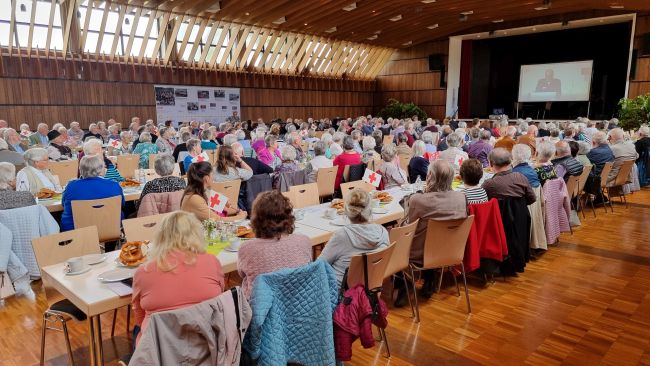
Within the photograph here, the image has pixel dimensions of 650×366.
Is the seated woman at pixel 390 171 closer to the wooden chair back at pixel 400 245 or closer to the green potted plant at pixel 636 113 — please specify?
the wooden chair back at pixel 400 245

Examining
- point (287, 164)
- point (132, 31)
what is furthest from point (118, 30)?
point (287, 164)

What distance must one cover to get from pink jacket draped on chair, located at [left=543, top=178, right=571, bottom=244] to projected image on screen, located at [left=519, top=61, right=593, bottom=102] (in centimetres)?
1468

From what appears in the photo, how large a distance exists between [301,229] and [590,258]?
3.81 meters

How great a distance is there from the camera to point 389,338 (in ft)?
11.3

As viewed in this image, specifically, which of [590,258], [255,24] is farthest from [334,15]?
[590,258]

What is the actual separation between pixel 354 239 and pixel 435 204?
123 cm

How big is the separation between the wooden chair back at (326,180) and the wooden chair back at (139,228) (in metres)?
2.96

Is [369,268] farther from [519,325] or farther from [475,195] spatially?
[475,195]

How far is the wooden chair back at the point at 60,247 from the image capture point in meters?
2.76

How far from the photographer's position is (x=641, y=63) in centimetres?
1527

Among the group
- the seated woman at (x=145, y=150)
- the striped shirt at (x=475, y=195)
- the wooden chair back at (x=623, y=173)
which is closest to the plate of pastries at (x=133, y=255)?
the striped shirt at (x=475, y=195)

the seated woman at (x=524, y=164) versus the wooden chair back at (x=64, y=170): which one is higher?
the seated woman at (x=524, y=164)

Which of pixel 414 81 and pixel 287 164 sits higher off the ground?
pixel 414 81

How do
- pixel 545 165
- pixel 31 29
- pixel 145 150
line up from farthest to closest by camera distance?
1. pixel 31 29
2. pixel 145 150
3. pixel 545 165
